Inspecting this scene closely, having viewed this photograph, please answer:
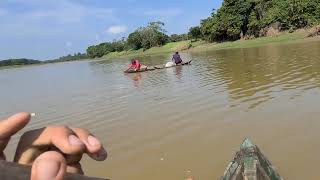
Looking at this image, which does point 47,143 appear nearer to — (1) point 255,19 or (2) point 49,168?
(2) point 49,168

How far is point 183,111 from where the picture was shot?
39.2ft

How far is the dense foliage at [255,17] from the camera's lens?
184ft

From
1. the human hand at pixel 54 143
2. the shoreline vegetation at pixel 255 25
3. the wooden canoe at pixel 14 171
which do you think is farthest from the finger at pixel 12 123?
the shoreline vegetation at pixel 255 25

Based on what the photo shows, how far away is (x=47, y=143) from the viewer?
1.66m

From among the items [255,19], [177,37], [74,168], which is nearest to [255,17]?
[255,19]

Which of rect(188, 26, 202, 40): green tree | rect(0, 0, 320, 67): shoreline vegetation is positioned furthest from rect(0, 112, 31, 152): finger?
rect(188, 26, 202, 40): green tree

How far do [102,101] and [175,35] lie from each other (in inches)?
3582

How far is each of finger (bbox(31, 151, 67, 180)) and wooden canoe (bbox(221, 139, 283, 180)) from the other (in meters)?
3.57

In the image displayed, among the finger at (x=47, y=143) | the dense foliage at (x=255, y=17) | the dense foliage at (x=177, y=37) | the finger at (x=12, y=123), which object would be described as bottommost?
the dense foliage at (x=177, y=37)

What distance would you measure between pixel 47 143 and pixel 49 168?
0.23 metres

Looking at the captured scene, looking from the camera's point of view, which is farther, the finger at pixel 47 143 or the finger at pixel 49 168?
the finger at pixel 47 143

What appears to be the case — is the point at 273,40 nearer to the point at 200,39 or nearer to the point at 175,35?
the point at 200,39

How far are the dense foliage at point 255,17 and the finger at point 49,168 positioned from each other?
5572 centimetres

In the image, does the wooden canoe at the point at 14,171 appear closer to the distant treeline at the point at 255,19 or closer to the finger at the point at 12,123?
the finger at the point at 12,123
